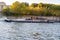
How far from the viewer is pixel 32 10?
53188 mm

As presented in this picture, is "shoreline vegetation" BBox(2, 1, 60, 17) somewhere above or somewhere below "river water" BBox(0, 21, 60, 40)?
below

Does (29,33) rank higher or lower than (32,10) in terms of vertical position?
higher

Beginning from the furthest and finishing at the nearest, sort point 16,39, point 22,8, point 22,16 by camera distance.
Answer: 1. point 22,8
2. point 22,16
3. point 16,39

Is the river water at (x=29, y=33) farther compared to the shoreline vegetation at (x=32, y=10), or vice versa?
the shoreline vegetation at (x=32, y=10)

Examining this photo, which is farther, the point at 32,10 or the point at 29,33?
the point at 32,10

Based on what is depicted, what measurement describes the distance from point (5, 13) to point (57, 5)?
10.7 metres

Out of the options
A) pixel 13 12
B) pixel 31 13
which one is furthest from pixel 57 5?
pixel 13 12

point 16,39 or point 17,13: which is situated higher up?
point 16,39

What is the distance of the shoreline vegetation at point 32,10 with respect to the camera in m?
51.2

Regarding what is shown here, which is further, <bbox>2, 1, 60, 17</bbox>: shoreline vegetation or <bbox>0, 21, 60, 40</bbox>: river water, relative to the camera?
<bbox>2, 1, 60, 17</bbox>: shoreline vegetation

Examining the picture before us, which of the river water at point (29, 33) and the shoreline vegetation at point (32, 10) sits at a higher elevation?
the river water at point (29, 33)

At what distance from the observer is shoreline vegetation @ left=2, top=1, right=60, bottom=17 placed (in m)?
51.2

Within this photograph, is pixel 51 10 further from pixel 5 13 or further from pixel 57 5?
pixel 5 13

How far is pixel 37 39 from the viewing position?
679 inches
